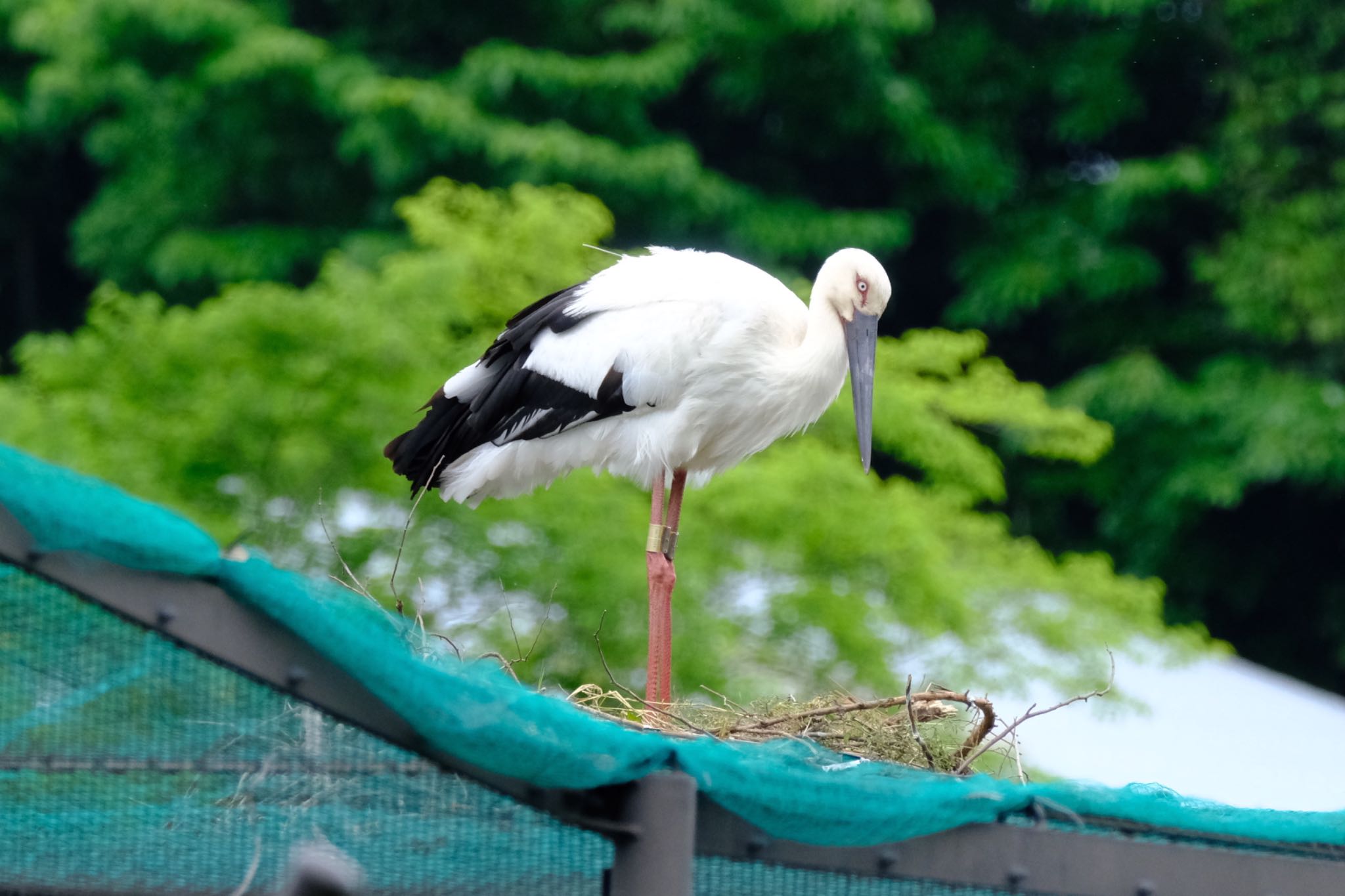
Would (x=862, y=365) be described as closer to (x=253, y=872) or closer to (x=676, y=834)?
(x=676, y=834)

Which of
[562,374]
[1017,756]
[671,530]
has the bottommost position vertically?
[1017,756]

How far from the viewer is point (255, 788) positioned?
1.74 metres

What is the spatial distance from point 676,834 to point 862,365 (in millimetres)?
2448

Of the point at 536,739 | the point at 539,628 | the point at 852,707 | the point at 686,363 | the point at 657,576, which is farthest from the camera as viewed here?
the point at 657,576

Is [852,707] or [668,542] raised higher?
[668,542]

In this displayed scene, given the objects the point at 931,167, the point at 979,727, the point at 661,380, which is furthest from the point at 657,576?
the point at 931,167

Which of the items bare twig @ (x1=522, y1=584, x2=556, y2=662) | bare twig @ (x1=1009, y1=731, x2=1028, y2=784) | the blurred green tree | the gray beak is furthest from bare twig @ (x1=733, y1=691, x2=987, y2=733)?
the blurred green tree

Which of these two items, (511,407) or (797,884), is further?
(511,407)

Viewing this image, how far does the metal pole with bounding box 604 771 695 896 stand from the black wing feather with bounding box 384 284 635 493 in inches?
95.9

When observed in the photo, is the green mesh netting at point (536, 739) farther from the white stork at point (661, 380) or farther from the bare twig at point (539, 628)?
the white stork at point (661, 380)

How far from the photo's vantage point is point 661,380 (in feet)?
13.4

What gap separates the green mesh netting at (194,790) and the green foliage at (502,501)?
222 inches

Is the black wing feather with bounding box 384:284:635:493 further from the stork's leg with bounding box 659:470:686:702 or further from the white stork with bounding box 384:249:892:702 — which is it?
the stork's leg with bounding box 659:470:686:702

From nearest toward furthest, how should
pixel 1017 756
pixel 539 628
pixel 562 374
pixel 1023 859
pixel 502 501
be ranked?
pixel 1023 859 → pixel 1017 756 → pixel 539 628 → pixel 562 374 → pixel 502 501
